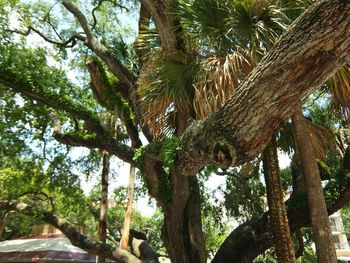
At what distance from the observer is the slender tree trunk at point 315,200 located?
5043 millimetres

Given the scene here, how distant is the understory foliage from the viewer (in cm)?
502

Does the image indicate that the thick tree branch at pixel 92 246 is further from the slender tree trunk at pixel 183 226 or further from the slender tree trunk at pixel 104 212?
the slender tree trunk at pixel 104 212

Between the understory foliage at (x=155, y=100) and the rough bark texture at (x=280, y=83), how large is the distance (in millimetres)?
687

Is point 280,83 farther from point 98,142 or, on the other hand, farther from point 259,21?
point 98,142

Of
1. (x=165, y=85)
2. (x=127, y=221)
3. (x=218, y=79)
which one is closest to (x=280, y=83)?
Answer: (x=218, y=79)

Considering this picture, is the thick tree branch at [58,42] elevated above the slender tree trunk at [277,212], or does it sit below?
above

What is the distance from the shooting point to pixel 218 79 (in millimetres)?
4777

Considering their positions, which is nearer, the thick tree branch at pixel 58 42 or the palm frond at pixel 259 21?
the palm frond at pixel 259 21

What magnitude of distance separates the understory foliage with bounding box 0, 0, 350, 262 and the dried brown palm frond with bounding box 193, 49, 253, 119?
2cm

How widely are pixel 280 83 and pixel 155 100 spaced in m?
3.16

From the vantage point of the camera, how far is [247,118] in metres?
2.99

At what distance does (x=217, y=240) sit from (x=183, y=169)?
15.5 meters

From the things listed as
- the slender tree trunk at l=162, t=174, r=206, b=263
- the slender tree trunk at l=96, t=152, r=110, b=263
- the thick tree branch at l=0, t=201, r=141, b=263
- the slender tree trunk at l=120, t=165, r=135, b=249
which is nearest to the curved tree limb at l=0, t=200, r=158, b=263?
the thick tree branch at l=0, t=201, r=141, b=263

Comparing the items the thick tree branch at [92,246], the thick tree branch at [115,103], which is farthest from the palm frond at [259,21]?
the thick tree branch at [92,246]
